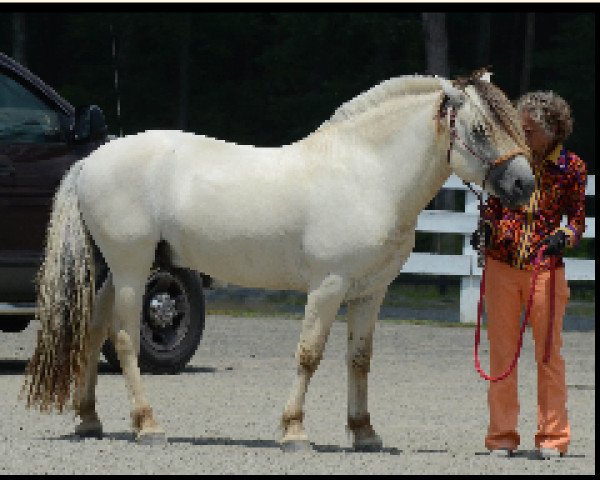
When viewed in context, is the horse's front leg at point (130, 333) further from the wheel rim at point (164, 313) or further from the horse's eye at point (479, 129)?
the wheel rim at point (164, 313)

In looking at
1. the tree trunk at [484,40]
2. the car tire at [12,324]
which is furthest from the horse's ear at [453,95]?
the tree trunk at [484,40]

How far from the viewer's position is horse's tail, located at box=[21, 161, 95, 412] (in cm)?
1067

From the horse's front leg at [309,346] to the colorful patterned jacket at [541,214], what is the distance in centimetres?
84

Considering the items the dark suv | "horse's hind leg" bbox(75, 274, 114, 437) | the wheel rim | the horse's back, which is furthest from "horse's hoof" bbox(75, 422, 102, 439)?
the wheel rim

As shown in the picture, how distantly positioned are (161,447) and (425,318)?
38.1ft

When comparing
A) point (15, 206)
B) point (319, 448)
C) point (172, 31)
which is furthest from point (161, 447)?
point (172, 31)

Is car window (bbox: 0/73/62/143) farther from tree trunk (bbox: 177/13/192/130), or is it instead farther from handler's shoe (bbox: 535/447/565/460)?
tree trunk (bbox: 177/13/192/130)

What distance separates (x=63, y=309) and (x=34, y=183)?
3.36 meters

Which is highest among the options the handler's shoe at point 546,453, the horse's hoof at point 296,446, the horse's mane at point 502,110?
the horse's mane at point 502,110

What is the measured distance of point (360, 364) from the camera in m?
10.4

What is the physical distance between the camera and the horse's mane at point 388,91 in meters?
10.1

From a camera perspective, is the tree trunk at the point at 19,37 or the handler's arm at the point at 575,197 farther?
the tree trunk at the point at 19,37

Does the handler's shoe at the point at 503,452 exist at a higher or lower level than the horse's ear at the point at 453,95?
lower

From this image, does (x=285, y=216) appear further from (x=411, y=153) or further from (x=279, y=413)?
(x=279, y=413)
